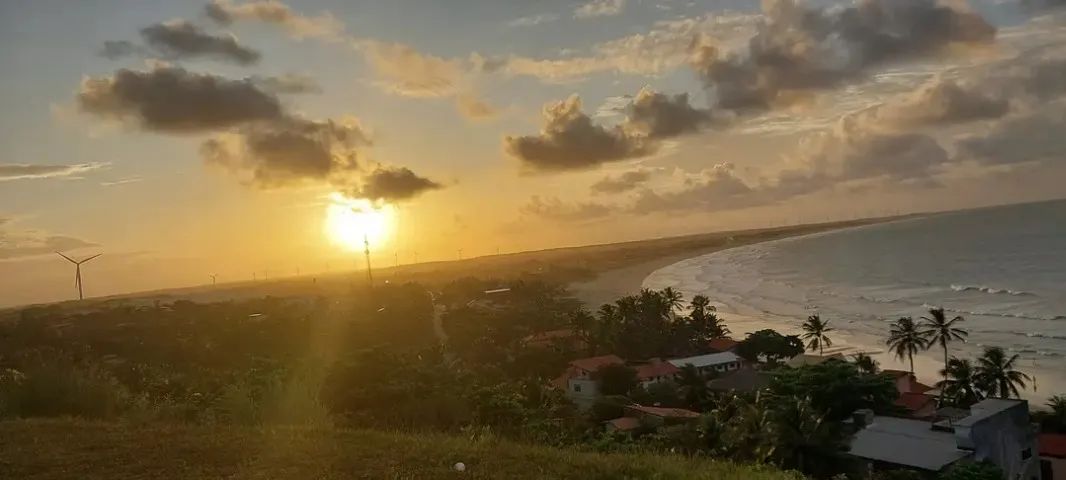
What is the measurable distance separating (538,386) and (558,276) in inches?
5435

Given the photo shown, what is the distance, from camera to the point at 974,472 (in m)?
23.5

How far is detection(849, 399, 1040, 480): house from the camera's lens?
26.4 meters

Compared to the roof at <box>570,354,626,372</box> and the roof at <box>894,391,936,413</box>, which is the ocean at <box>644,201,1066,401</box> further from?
the roof at <box>570,354,626,372</box>

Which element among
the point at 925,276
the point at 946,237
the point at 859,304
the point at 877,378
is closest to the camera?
the point at 877,378

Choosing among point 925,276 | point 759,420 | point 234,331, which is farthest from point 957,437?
point 925,276

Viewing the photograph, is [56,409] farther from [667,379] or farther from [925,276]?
[925,276]

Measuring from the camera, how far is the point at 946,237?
155750 millimetres

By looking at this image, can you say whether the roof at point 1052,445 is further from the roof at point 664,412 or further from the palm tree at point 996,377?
the roof at point 664,412

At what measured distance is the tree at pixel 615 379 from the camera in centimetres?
4662

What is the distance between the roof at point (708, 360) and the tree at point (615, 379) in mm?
5868

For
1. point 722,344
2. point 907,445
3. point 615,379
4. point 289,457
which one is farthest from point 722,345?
point 289,457

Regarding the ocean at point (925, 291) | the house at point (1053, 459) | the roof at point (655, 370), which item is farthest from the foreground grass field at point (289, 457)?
the ocean at point (925, 291)

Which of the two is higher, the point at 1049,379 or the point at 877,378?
the point at 877,378

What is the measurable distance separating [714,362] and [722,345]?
642cm
